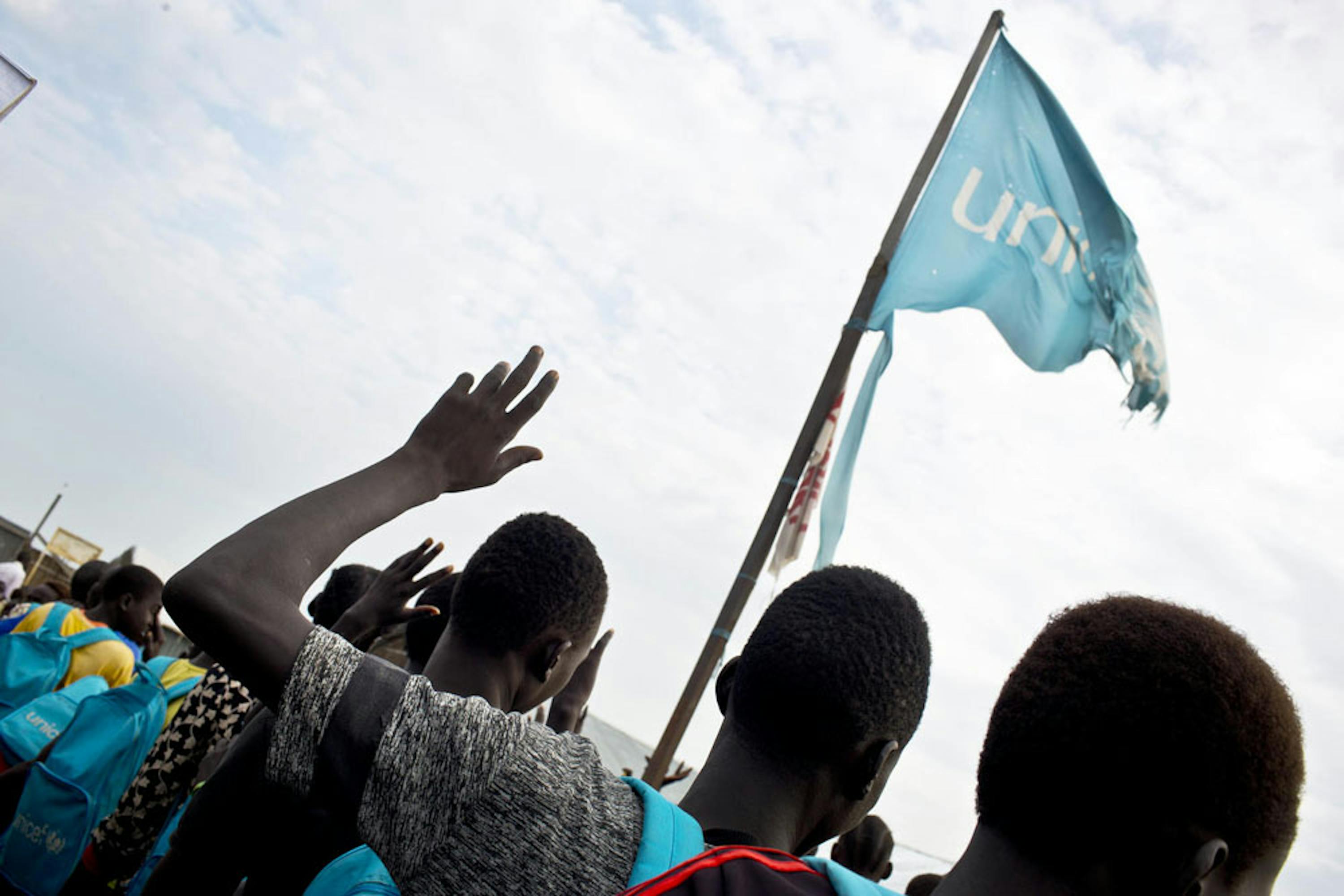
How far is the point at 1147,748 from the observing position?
111 centimetres

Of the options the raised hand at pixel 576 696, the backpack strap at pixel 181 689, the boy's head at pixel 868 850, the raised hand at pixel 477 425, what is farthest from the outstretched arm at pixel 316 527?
the boy's head at pixel 868 850

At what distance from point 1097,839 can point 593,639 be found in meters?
Answer: 1.34

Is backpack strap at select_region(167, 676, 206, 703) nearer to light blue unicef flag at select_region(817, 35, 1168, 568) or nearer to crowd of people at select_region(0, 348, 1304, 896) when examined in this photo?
crowd of people at select_region(0, 348, 1304, 896)

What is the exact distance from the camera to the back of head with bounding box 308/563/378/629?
3.62 metres

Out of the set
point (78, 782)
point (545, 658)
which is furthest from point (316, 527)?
point (78, 782)

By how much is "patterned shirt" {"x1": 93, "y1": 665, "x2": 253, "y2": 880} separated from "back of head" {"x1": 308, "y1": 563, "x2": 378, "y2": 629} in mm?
628

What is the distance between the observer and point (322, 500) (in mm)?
1412


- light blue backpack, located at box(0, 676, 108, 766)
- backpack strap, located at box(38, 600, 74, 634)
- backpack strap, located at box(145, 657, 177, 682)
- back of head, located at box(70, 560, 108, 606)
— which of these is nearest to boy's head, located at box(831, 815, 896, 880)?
backpack strap, located at box(145, 657, 177, 682)

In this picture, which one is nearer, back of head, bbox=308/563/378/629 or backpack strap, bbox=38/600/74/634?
back of head, bbox=308/563/378/629

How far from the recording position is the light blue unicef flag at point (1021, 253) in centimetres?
530

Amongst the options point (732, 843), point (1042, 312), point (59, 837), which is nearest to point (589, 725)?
point (1042, 312)

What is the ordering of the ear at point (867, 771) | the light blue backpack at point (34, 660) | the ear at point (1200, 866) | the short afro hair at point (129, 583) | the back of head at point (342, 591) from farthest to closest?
1. the short afro hair at point (129, 583)
2. the light blue backpack at point (34, 660)
3. the back of head at point (342, 591)
4. the ear at point (867, 771)
5. the ear at point (1200, 866)

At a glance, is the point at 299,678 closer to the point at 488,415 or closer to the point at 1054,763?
the point at 488,415

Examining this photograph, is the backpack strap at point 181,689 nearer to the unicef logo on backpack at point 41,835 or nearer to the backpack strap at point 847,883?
the unicef logo on backpack at point 41,835
